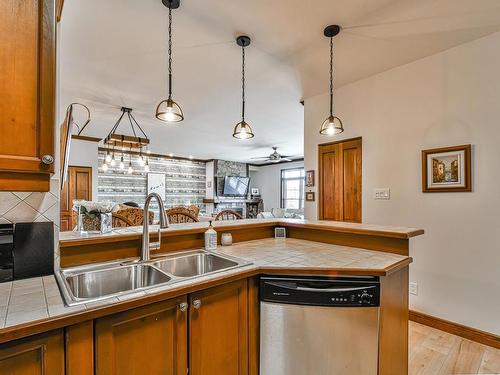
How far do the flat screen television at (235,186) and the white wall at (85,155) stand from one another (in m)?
4.34

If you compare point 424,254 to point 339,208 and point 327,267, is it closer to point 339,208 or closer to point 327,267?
point 339,208

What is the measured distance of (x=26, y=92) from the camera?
93 centimetres

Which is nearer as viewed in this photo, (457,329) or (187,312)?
(187,312)

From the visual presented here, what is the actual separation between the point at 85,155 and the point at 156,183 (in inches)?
104

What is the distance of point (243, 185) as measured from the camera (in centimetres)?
996

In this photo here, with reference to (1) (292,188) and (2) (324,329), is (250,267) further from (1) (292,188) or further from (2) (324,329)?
(1) (292,188)

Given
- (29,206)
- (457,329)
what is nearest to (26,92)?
(29,206)

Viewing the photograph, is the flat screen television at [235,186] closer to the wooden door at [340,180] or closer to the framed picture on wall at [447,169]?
the wooden door at [340,180]

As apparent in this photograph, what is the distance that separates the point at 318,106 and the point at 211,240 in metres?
2.63

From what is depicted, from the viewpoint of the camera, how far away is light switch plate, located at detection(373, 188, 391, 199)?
2.90 m

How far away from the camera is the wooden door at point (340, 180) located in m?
3.23

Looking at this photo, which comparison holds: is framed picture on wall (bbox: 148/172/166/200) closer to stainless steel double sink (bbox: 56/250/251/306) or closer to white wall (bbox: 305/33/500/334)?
white wall (bbox: 305/33/500/334)

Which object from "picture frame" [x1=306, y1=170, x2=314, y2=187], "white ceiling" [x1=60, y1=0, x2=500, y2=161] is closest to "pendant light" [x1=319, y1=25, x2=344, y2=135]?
"white ceiling" [x1=60, y1=0, x2=500, y2=161]

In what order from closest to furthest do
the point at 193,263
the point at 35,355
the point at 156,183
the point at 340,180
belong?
the point at 35,355 < the point at 193,263 < the point at 340,180 < the point at 156,183
